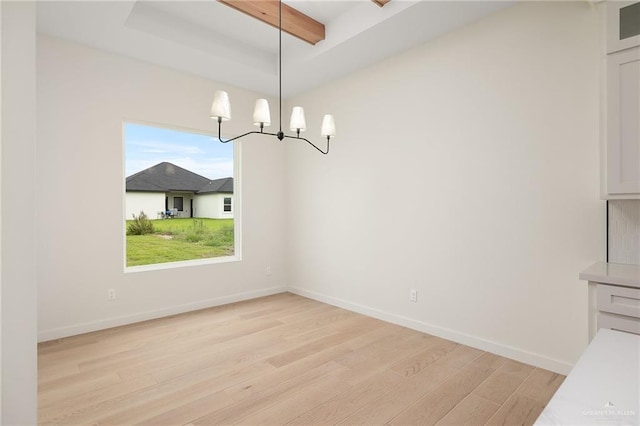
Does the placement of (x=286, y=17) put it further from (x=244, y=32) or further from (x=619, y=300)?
(x=619, y=300)

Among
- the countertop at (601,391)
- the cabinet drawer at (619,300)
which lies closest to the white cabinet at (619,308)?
the cabinet drawer at (619,300)

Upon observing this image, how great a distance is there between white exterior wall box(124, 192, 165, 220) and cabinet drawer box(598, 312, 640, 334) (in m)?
4.18

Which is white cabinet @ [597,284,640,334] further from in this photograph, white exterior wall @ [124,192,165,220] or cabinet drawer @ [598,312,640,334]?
white exterior wall @ [124,192,165,220]

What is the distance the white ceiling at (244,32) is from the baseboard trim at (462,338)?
2821 mm

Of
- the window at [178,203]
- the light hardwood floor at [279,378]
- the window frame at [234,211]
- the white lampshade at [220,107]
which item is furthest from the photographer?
the window at [178,203]

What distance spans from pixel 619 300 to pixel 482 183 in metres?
1.34

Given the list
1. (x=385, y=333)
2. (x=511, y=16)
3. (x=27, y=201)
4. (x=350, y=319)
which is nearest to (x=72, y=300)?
(x=27, y=201)

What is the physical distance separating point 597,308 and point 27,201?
2.88 metres

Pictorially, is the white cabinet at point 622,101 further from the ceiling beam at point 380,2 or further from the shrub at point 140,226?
the shrub at point 140,226

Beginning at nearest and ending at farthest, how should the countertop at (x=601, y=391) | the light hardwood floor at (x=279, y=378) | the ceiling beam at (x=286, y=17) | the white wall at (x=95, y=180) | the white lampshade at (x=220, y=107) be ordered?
the countertop at (x=601, y=391)
the light hardwood floor at (x=279, y=378)
the white lampshade at (x=220, y=107)
the ceiling beam at (x=286, y=17)
the white wall at (x=95, y=180)

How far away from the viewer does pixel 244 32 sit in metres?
3.60

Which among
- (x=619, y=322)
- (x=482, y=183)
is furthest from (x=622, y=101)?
(x=619, y=322)

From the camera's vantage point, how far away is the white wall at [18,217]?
4.15 feet

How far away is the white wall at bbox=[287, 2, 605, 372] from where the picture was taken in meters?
2.47
